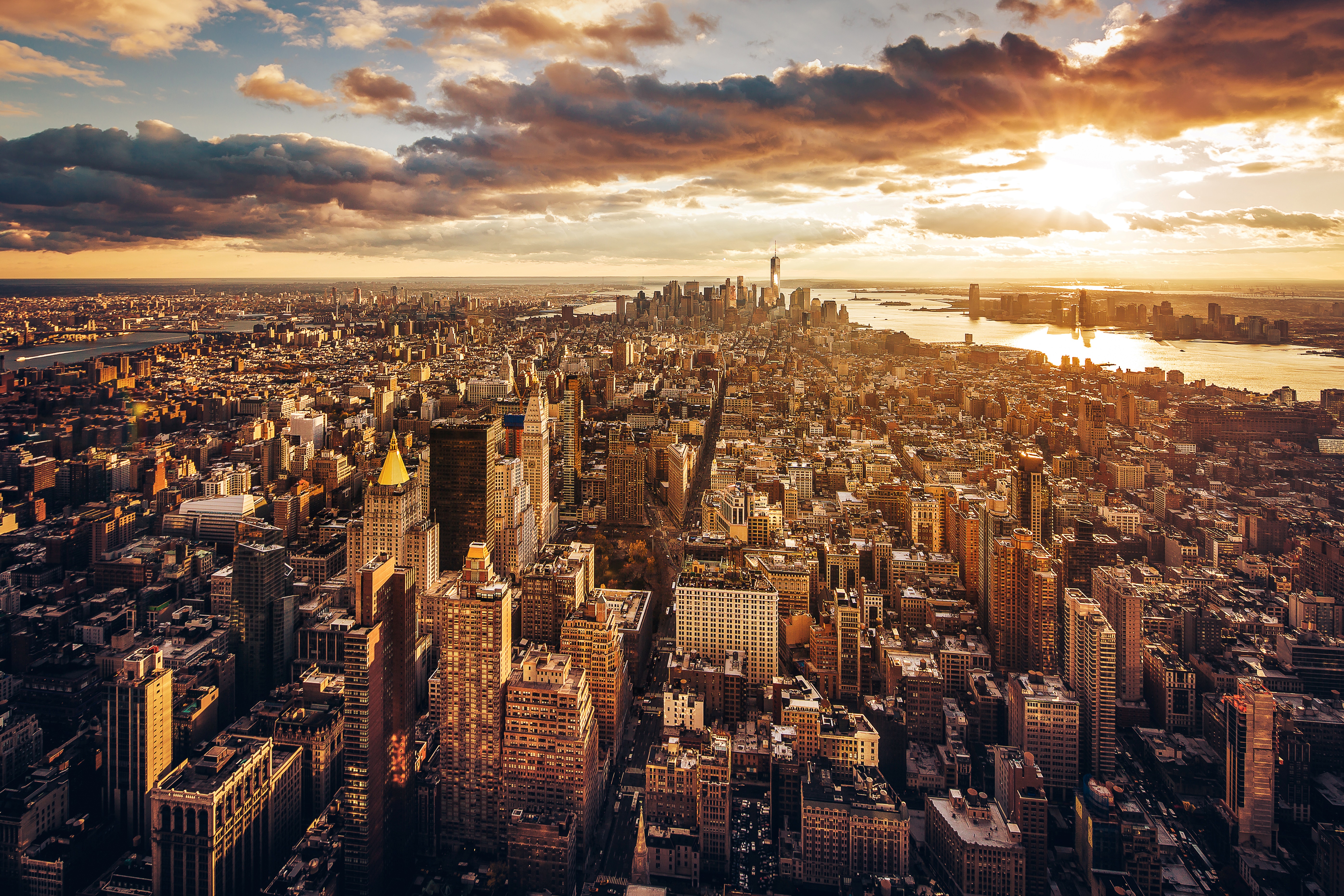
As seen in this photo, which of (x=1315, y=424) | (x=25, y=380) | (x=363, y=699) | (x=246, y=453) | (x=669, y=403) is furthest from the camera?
(x=669, y=403)

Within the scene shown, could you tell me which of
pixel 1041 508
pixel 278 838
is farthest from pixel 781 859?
pixel 1041 508

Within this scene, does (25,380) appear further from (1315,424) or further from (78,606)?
(1315,424)

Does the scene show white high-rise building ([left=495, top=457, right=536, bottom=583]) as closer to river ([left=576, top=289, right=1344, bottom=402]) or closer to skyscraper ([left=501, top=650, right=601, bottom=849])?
skyscraper ([left=501, top=650, right=601, bottom=849])

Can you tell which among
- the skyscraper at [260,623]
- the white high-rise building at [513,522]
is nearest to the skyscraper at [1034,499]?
the white high-rise building at [513,522]

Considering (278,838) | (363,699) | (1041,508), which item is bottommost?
(278,838)

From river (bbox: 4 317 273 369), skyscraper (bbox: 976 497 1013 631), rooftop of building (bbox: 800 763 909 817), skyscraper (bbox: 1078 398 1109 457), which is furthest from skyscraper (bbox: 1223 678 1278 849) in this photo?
river (bbox: 4 317 273 369)

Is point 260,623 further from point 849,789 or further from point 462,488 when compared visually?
point 849,789
